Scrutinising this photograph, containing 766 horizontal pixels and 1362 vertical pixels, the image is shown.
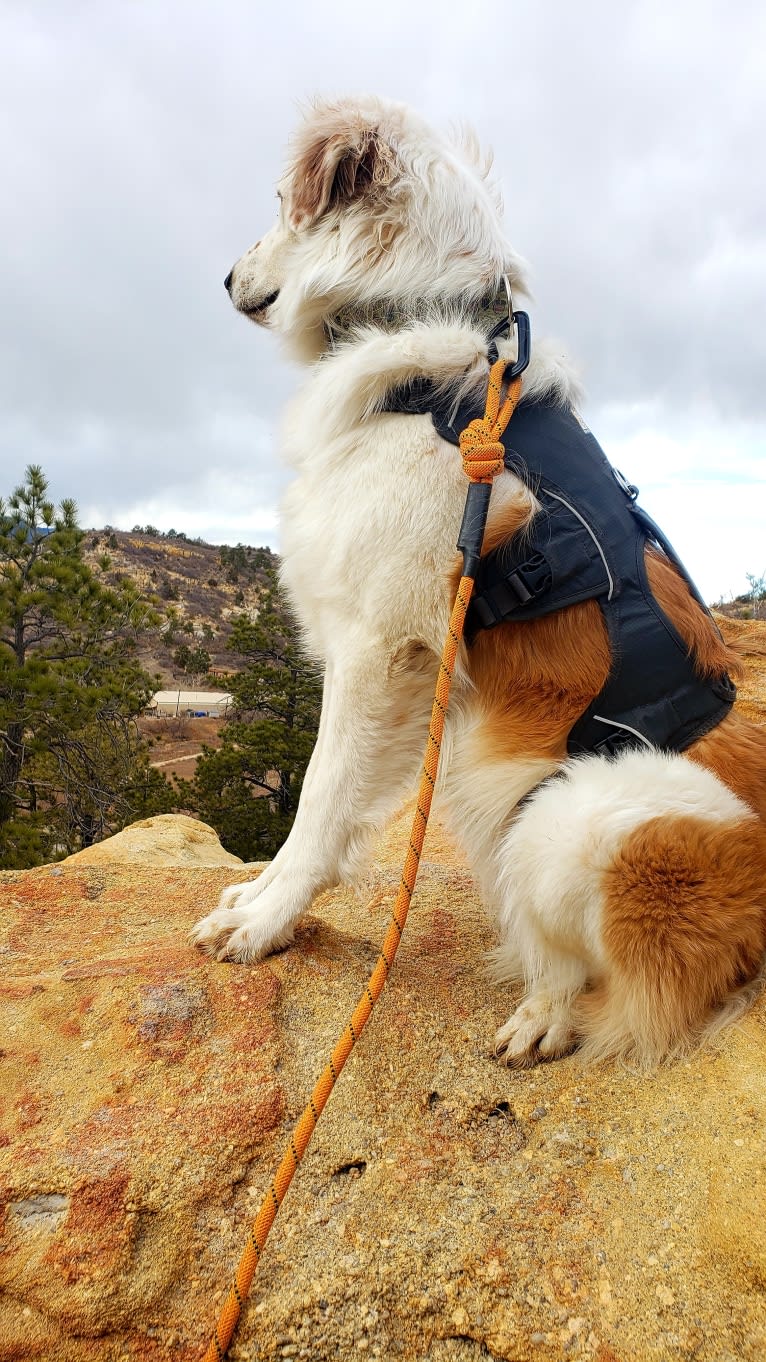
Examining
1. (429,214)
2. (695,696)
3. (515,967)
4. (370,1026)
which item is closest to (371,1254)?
(370,1026)

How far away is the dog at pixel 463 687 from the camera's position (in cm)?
204

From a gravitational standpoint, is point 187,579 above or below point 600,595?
above

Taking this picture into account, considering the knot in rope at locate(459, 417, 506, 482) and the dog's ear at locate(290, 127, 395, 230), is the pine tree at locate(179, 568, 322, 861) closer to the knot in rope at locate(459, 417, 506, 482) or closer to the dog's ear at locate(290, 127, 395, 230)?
the dog's ear at locate(290, 127, 395, 230)

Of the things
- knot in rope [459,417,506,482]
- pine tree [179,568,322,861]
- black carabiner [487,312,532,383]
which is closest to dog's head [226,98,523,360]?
black carabiner [487,312,532,383]

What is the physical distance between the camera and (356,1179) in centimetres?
177

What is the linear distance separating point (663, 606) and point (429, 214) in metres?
1.52

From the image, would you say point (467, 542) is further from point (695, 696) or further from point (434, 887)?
point (434, 887)

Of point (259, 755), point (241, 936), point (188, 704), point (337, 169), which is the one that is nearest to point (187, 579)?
point (188, 704)

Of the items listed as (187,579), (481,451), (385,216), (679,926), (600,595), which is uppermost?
(187,579)

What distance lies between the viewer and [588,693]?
224 cm

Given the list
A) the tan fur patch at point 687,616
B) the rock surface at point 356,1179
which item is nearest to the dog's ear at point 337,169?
the tan fur patch at point 687,616

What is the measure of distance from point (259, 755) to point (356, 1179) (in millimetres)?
13051

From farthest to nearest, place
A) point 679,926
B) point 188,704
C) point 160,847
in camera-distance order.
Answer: point 188,704 → point 160,847 → point 679,926

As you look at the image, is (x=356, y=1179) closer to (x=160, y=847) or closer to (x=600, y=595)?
(x=600, y=595)
